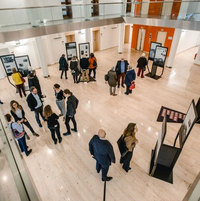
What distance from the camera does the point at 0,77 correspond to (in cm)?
932

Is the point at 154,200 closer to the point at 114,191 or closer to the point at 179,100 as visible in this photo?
the point at 114,191

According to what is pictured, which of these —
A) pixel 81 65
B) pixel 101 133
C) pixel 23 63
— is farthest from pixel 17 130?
pixel 81 65

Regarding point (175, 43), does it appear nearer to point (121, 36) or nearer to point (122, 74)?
point (122, 74)

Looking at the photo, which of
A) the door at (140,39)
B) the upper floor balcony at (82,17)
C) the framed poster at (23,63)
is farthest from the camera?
the door at (140,39)

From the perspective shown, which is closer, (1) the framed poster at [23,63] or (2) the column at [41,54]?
(1) the framed poster at [23,63]

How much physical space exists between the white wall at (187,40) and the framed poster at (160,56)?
596cm

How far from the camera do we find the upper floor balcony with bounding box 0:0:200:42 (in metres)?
6.86

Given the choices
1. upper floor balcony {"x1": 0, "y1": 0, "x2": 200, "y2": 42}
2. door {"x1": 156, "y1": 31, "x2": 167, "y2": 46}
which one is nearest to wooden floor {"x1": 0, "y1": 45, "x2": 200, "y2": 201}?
upper floor balcony {"x1": 0, "y1": 0, "x2": 200, "y2": 42}

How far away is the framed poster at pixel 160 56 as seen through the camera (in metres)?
8.13

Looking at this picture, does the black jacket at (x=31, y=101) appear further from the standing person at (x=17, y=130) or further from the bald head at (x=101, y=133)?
the bald head at (x=101, y=133)

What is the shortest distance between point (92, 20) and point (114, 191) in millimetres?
9035

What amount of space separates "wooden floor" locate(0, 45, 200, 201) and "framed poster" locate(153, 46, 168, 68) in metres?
0.97

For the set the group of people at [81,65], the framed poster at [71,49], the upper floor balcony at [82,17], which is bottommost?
the group of people at [81,65]

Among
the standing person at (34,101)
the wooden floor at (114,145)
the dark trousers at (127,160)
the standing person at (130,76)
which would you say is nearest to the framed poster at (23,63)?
the wooden floor at (114,145)
